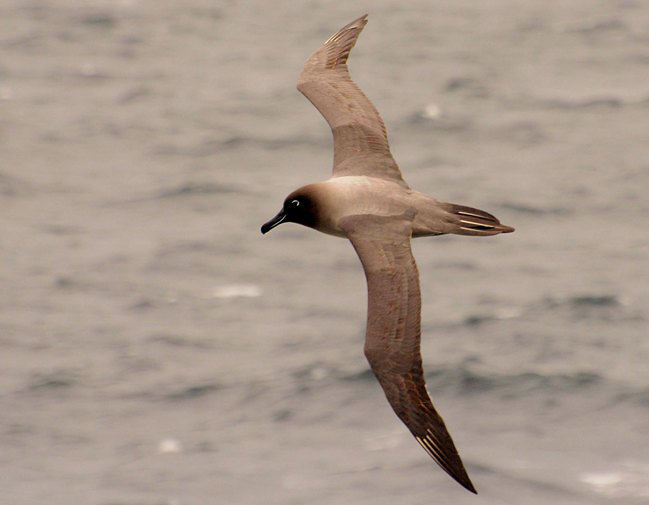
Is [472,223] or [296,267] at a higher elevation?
[472,223]

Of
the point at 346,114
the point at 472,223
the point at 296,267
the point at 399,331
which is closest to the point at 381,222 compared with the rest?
the point at 472,223

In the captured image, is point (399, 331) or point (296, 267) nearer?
point (399, 331)

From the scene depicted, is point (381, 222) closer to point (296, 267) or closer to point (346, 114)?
point (346, 114)

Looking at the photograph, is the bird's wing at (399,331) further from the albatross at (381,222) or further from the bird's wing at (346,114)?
the bird's wing at (346,114)

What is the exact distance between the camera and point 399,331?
1179 centimetres

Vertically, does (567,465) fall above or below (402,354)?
below

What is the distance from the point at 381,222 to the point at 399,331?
1.28m

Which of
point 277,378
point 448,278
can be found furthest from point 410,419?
point 448,278

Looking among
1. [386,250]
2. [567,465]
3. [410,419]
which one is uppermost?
[386,250]

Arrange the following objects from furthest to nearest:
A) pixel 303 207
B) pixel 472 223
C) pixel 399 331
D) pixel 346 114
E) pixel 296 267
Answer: pixel 296 267, pixel 346 114, pixel 303 207, pixel 472 223, pixel 399 331

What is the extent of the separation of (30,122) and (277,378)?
992cm

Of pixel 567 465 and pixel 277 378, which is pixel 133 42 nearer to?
pixel 277 378

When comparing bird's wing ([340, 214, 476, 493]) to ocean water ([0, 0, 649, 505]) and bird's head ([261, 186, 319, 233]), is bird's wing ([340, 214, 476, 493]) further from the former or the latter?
ocean water ([0, 0, 649, 505])

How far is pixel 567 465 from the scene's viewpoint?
51.0ft
